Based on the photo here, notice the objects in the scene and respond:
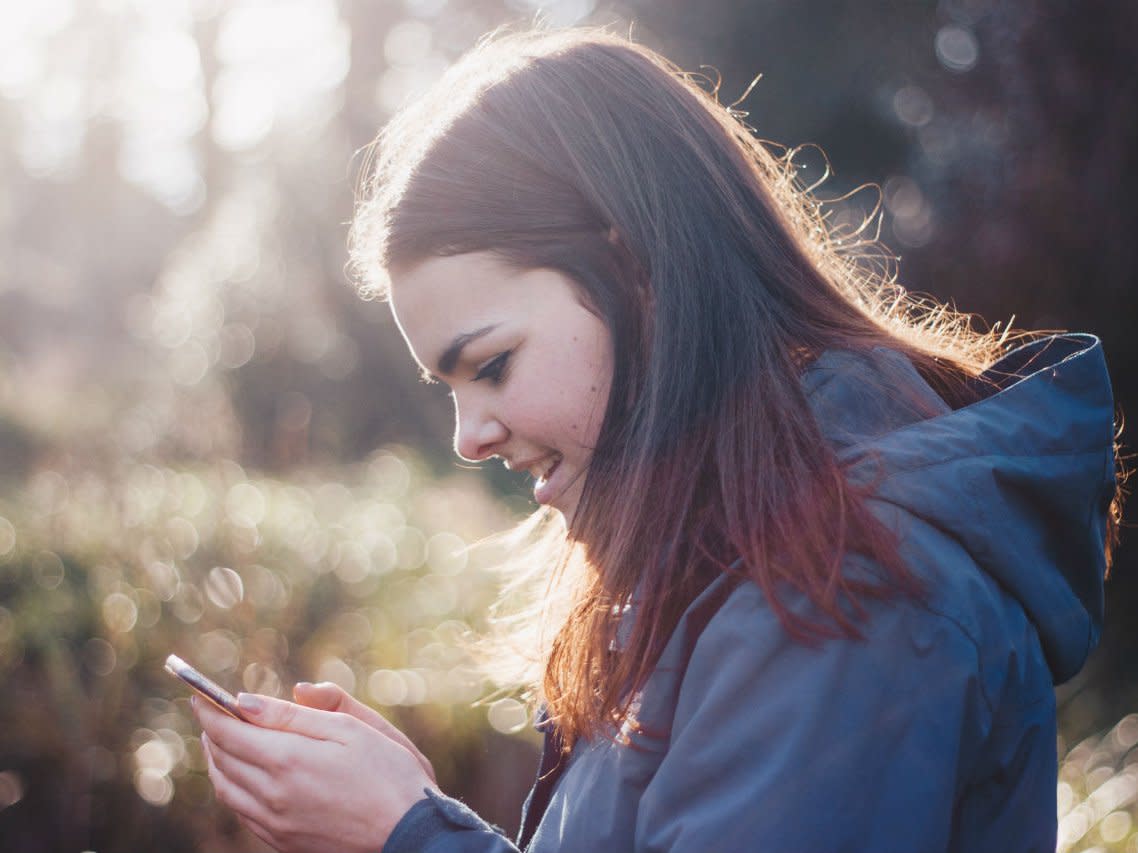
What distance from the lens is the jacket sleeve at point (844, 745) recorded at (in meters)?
1.14

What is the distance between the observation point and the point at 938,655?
3.84ft

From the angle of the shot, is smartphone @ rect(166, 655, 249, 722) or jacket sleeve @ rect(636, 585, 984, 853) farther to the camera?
smartphone @ rect(166, 655, 249, 722)

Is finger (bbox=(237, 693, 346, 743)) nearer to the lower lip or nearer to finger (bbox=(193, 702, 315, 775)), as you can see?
finger (bbox=(193, 702, 315, 775))

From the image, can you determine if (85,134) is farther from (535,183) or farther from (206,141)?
(535,183)

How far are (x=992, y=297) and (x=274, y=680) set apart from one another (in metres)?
6.06

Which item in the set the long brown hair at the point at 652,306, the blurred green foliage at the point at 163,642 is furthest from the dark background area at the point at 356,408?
the long brown hair at the point at 652,306

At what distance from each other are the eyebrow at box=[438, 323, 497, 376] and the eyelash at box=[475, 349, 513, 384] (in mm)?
48

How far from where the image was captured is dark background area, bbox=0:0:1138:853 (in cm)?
345

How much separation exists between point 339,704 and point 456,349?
2.63ft

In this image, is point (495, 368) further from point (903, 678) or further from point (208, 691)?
point (903, 678)

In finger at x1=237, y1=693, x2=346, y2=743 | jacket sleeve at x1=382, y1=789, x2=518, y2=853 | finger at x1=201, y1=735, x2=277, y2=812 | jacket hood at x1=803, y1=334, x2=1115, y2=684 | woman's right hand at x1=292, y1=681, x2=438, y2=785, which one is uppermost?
jacket hood at x1=803, y1=334, x2=1115, y2=684

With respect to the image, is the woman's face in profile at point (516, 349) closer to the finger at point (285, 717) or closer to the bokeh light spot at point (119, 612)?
the finger at point (285, 717)

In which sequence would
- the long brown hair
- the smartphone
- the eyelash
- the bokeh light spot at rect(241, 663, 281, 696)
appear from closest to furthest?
the long brown hair
the smartphone
the eyelash
the bokeh light spot at rect(241, 663, 281, 696)

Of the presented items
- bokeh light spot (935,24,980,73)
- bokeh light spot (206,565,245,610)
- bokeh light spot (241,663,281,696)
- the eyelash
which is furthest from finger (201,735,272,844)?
bokeh light spot (935,24,980,73)
